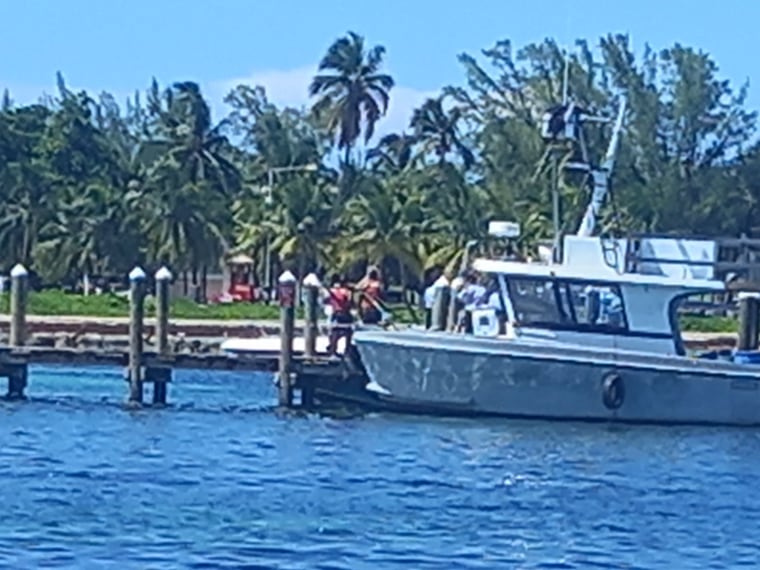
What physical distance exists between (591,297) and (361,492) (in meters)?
10.0

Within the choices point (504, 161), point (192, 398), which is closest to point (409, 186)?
point (504, 161)

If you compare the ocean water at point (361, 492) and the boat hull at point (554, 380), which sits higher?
the boat hull at point (554, 380)

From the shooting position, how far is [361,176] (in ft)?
331

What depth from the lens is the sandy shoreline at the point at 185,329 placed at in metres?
62.2

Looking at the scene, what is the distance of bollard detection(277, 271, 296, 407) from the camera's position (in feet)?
127

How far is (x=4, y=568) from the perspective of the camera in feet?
69.9

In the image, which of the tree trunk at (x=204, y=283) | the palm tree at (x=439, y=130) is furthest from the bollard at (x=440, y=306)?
the palm tree at (x=439, y=130)

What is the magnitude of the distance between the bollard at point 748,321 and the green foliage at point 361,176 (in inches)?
1689

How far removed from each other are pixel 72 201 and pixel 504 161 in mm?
17466

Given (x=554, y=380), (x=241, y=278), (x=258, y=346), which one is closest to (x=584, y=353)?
(x=554, y=380)

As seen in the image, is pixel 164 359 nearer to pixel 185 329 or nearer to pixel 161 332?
pixel 161 332

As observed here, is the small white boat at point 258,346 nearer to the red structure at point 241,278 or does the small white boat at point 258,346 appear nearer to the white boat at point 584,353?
the white boat at point 584,353

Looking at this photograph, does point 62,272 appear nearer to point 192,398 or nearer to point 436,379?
point 192,398

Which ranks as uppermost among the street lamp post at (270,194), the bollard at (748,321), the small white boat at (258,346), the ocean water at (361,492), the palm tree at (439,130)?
the palm tree at (439,130)
